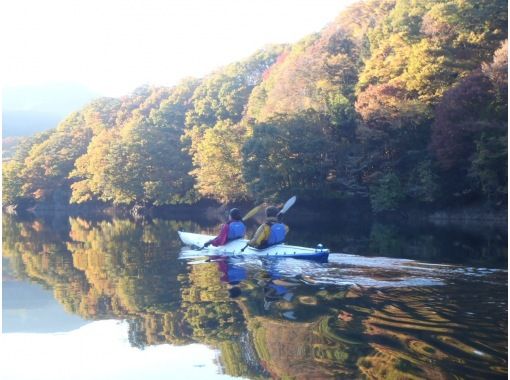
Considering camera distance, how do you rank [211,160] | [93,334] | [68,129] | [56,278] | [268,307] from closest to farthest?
1. [93,334]
2. [268,307]
3. [56,278]
4. [211,160]
5. [68,129]

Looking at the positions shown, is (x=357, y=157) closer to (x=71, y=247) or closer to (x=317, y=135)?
(x=317, y=135)

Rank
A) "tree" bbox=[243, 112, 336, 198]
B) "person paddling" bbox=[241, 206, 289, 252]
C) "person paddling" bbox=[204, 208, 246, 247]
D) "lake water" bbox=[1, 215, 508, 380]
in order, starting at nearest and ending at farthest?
"lake water" bbox=[1, 215, 508, 380] → "person paddling" bbox=[241, 206, 289, 252] → "person paddling" bbox=[204, 208, 246, 247] → "tree" bbox=[243, 112, 336, 198]

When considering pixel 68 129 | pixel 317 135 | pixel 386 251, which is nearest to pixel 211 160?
pixel 317 135

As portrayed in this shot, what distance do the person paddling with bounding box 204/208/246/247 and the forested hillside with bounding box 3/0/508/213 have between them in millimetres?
13963

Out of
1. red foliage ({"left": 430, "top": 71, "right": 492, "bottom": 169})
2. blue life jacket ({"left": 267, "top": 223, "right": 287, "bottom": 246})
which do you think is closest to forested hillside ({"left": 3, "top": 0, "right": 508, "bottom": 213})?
red foliage ({"left": 430, "top": 71, "right": 492, "bottom": 169})

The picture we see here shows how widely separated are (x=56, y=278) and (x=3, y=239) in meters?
12.2

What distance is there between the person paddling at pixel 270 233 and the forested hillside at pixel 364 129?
46.7 ft

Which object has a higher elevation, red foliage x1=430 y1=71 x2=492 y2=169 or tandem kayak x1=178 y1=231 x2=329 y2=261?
red foliage x1=430 y1=71 x2=492 y2=169

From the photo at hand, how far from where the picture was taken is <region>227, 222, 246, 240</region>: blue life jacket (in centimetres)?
1548

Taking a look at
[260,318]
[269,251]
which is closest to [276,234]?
[269,251]

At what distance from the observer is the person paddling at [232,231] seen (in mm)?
15433

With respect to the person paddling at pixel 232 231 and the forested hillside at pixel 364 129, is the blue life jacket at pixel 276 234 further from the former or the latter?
the forested hillside at pixel 364 129

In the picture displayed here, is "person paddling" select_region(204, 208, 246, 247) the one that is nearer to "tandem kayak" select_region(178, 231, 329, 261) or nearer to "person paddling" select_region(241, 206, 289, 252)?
"tandem kayak" select_region(178, 231, 329, 261)

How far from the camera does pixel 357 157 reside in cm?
3278
